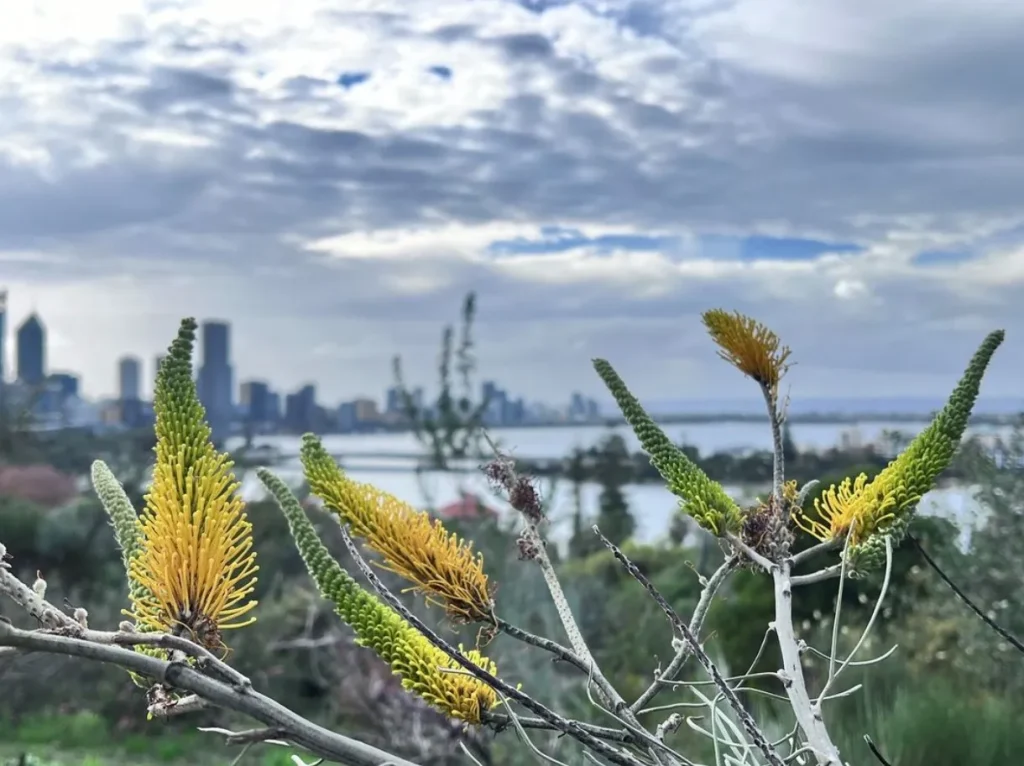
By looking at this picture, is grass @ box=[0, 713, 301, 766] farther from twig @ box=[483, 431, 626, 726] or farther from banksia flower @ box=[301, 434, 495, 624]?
banksia flower @ box=[301, 434, 495, 624]

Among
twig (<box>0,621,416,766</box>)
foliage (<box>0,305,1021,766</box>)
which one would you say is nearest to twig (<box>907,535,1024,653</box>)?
foliage (<box>0,305,1021,766</box>)

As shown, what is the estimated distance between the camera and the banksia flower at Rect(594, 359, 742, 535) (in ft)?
1.65

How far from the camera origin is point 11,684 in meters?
5.34

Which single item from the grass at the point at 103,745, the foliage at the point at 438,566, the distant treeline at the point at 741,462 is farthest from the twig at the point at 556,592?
the grass at the point at 103,745

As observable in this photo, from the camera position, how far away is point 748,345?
22.2 inches

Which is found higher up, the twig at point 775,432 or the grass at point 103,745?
the twig at point 775,432

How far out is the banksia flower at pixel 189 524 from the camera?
13.8 inches

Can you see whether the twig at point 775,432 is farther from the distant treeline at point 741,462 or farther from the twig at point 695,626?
the distant treeline at point 741,462

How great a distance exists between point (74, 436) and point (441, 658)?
6705mm

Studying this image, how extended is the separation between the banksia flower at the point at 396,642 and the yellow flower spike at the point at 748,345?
Answer: 24 cm

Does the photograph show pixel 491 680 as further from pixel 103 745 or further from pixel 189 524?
pixel 103 745

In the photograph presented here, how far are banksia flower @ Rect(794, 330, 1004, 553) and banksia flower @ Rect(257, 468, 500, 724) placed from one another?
0.19m

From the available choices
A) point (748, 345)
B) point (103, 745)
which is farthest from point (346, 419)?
point (748, 345)

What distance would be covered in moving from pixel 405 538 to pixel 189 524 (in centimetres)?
9
